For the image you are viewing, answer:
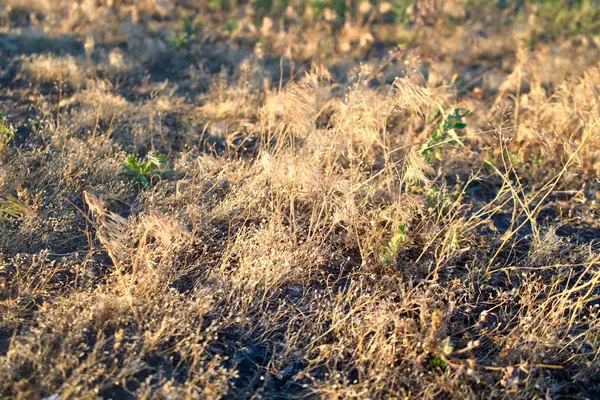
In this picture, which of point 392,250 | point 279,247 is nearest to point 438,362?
point 392,250

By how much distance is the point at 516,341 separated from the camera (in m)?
2.80

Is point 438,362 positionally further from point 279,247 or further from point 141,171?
point 141,171

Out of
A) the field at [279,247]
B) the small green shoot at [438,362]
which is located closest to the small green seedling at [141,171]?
the field at [279,247]

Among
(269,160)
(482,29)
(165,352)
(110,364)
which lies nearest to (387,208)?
(269,160)

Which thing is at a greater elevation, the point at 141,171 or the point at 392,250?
the point at 141,171

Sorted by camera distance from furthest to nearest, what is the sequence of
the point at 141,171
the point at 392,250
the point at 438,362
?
1. the point at 141,171
2. the point at 392,250
3. the point at 438,362

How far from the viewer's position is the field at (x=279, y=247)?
2629 mm

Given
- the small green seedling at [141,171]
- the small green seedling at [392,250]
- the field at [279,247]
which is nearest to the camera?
the field at [279,247]

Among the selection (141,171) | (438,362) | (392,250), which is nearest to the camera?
(438,362)

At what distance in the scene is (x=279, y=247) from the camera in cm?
324

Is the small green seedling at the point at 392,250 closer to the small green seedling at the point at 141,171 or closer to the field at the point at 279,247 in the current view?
the field at the point at 279,247

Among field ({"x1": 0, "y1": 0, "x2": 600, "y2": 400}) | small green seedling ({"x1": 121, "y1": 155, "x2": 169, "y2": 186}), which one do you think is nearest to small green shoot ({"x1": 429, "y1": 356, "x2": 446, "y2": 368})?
field ({"x1": 0, "y1": 0, "x2": 600, "y2": 400})

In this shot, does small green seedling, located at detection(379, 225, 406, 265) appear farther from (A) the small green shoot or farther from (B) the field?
(A) the small green shoot

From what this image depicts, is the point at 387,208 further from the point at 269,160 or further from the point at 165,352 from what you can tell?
the point at 165,352
